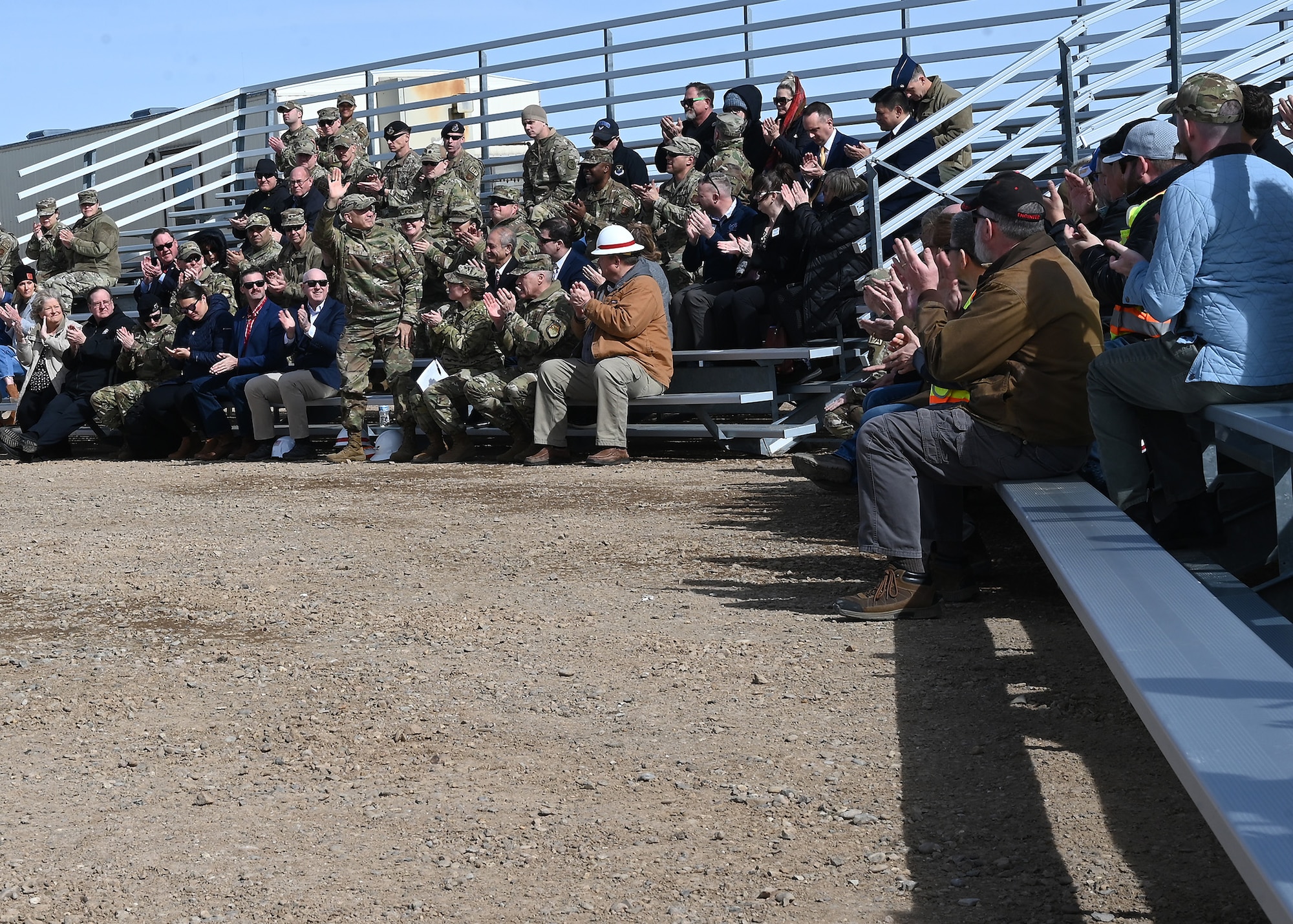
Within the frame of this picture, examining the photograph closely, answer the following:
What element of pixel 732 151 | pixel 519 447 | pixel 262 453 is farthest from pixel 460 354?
pixel 732 151

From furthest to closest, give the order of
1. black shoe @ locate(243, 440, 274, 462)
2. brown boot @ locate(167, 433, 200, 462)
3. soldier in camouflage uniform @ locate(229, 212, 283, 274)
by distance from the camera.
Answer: soldier in camouflage uniform @ locate(229, 212, 283, 274)
brown boot @ locate(167, 433, 200, 462)
black shoe @ locate(243, 440, 274, 462)

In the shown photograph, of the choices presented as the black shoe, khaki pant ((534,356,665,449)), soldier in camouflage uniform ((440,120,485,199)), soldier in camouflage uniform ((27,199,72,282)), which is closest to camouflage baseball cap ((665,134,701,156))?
khaki pant ((534,356,665,449))

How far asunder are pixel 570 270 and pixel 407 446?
7.14 feet

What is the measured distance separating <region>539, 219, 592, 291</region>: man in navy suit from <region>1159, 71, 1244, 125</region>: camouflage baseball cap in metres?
7.64

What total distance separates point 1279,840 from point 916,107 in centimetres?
1094

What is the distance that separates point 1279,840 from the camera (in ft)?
7.36

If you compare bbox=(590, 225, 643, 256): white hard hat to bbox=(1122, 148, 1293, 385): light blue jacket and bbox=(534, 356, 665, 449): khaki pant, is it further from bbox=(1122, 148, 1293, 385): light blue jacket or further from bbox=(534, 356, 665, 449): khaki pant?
bbox=(1122, 148, 1293, 385): light blue jacket

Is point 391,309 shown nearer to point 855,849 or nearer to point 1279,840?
point 855,849

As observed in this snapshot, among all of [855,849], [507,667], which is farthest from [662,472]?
[855,849]

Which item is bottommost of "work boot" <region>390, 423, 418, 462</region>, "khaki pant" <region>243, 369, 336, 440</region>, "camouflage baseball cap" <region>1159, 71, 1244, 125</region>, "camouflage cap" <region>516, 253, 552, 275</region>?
"work boot" <region>390, 423, 418, 462</region>

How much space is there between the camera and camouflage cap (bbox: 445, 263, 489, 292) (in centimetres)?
1234

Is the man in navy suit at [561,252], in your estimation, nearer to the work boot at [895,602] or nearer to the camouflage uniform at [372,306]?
the camouflage uniform at [372,306]

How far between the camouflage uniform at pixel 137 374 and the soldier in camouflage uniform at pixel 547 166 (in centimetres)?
388

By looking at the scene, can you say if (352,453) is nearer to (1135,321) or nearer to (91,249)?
(91,249)
